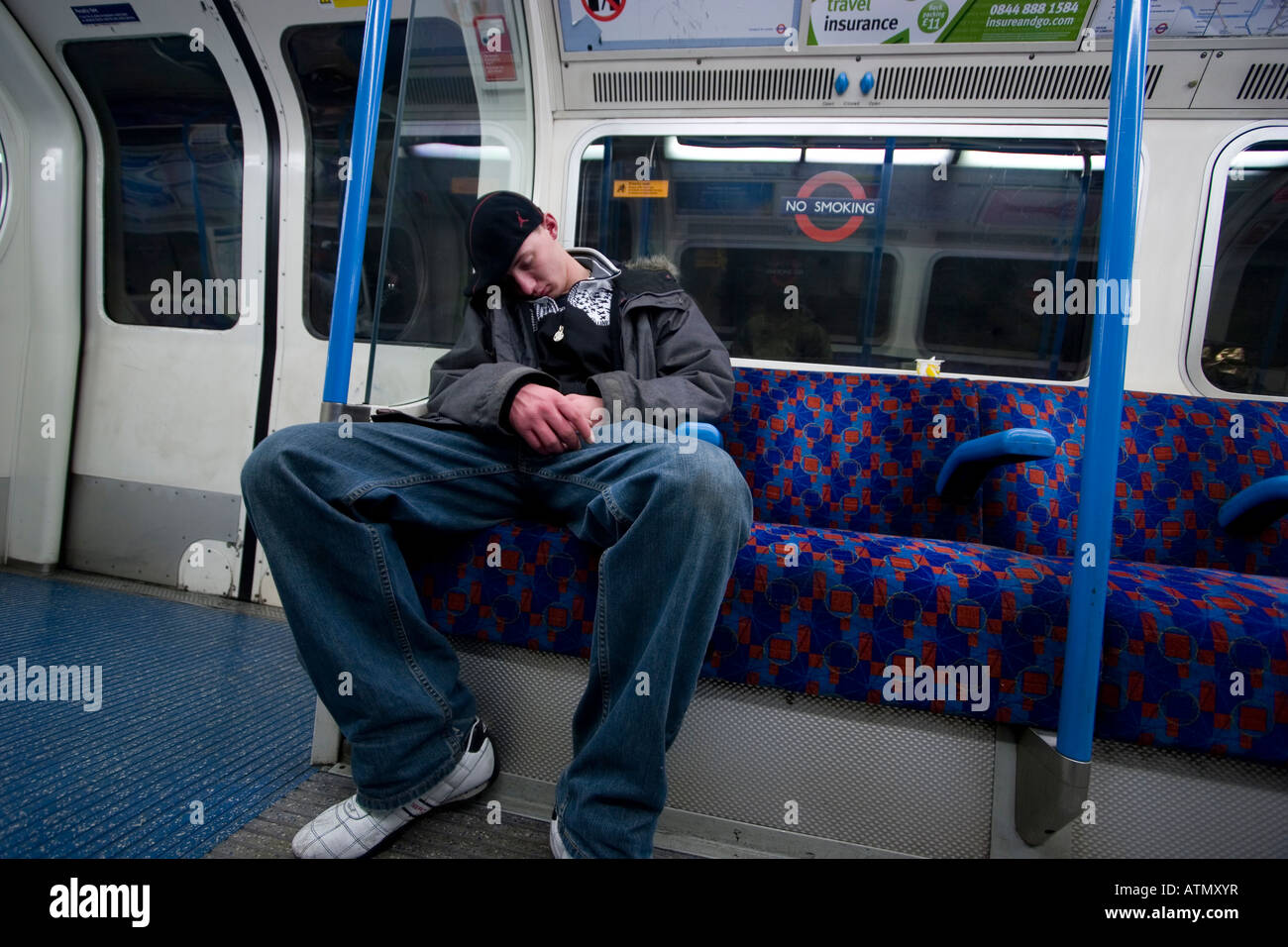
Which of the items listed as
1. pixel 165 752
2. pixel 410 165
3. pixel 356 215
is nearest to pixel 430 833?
pixel 165 752

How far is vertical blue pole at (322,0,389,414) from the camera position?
1.30 meters

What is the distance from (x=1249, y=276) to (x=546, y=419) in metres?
2.56

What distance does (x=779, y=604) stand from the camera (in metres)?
1.17

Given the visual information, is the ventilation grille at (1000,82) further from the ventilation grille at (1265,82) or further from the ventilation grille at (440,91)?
the ventilation grille at (440,91)

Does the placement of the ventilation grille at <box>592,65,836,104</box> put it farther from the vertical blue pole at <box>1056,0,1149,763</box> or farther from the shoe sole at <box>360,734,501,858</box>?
the shoe sole at <box>360,734,501,858</box>

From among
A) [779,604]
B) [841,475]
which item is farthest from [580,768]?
[841,475]

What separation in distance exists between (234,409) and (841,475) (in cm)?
260

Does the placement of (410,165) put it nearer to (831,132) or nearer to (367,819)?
(831,132)

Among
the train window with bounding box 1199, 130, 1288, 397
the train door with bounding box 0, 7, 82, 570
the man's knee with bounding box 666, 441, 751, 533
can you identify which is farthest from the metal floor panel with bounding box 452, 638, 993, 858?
the train door with bounding box 0, 7, 82, 570

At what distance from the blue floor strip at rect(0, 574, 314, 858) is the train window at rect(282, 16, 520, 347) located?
108 cm

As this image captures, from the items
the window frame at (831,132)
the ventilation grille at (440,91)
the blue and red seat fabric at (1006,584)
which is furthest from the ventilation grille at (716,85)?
the blue and red seat fabric at (1006,584)

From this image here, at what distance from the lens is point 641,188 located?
8.31 feet

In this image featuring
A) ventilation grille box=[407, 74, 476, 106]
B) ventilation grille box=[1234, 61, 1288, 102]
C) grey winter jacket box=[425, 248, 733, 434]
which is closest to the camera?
grey winter jacket box=[425, 248, 733, 434]
